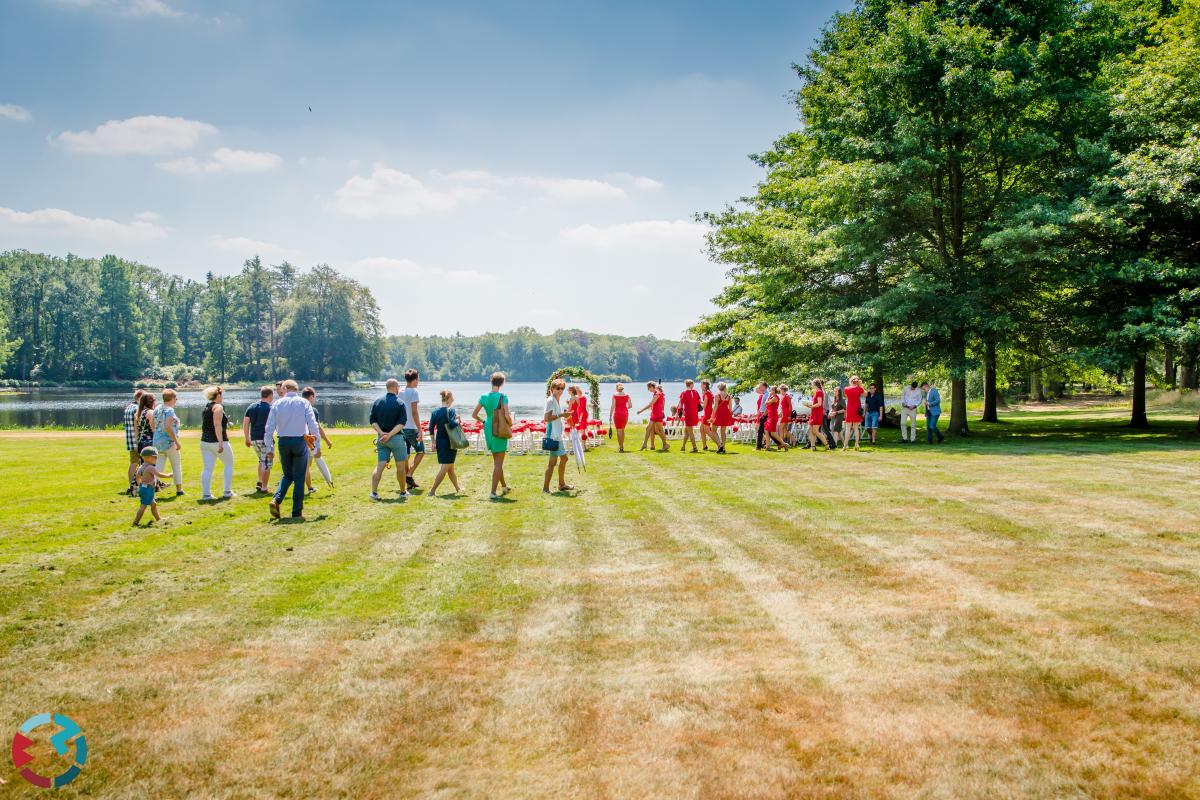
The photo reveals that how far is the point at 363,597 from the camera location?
6133 millimetres

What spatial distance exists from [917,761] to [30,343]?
11694cm

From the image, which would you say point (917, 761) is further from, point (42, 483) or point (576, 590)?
point (42, 483)

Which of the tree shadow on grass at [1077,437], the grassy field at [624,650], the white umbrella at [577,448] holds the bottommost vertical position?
the grassy field at [624,650]

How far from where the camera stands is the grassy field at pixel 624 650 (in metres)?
3.51

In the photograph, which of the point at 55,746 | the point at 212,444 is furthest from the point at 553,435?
the point at 55,746

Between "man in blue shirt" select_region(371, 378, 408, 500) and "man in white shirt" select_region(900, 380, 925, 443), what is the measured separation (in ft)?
46.8

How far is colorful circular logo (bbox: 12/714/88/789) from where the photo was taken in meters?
3.38

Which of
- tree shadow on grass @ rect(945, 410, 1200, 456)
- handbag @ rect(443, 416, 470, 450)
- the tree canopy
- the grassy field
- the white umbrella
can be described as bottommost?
the grassy field

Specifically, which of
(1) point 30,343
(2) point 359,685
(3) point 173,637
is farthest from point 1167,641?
(1) point 30,343

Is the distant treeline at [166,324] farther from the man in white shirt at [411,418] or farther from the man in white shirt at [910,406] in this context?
the man in white shirt at [910,406]

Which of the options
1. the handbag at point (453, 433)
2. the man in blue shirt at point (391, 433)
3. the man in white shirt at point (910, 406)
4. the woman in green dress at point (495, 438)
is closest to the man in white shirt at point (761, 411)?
the man in white shirt at point (910, 406)

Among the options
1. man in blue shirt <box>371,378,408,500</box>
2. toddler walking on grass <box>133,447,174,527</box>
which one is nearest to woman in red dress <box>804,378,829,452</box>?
man in blue shirt <box>371,378,408,500</box>

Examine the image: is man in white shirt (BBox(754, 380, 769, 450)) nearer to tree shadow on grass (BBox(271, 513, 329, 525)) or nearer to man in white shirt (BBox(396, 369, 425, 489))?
man in white shirt (BBox(396, 369, 425, 489))

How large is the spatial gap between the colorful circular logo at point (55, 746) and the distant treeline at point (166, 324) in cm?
9545
